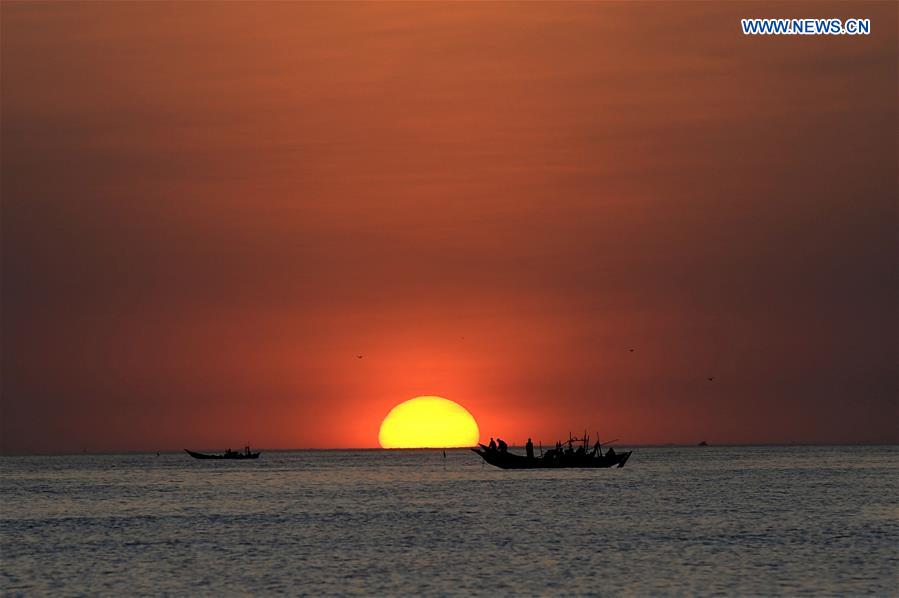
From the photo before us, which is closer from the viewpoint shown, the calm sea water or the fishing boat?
the calm sea water

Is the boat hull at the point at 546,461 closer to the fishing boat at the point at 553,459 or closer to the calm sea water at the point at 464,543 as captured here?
the fishing boat at the point at 553,459

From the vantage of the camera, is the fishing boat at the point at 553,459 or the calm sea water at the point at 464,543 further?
the fishing boat at the point at 553,459

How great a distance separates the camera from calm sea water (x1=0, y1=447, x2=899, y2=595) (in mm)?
53906

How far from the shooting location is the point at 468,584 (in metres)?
53.8

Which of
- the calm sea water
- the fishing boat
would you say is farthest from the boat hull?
the calm sea water

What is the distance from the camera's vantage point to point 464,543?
7138cm

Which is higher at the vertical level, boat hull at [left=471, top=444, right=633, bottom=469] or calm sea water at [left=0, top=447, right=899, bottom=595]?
boat hull at [left=471, top=444, right=633, bottom=469]

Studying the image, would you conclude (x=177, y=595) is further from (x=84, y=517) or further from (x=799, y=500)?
(x=799, y=500)

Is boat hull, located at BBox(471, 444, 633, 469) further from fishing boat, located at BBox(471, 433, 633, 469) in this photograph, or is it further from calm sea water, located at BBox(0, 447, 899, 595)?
calm sea water, located at BBox(0, 447, 899, 595)

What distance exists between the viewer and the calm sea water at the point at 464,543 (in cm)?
5391

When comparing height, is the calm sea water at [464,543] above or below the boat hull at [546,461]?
below

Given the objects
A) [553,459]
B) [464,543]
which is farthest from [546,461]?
[464,543]

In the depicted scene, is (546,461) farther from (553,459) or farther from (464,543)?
(464,543)

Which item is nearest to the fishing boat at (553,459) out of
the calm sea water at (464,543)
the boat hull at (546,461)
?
the boat hull at (546,461)
